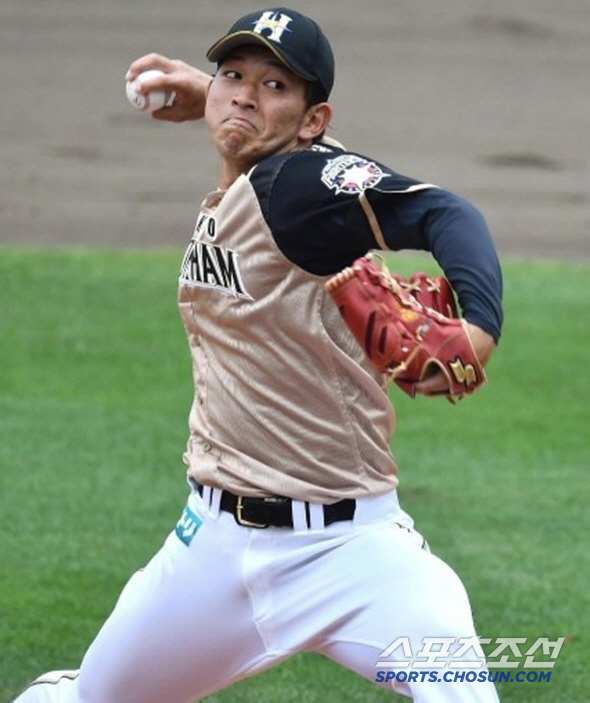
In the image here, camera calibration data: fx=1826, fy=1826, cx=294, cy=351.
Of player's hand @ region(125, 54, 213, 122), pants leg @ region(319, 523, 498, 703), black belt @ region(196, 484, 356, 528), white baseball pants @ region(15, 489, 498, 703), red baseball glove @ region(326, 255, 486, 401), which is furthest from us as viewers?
player's hand @ region(125, 54, 213, 122)

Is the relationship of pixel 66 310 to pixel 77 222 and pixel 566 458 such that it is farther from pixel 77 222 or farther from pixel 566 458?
pixel 566 458

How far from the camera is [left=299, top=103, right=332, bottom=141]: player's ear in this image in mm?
4426

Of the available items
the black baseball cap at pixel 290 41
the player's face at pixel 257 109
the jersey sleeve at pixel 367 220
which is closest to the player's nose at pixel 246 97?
the player's face at pixel 257 109

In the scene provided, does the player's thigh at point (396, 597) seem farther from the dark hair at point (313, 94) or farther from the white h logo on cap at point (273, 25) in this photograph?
the white h logo on cap at point (273, 25)

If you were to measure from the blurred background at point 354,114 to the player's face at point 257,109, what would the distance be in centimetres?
895

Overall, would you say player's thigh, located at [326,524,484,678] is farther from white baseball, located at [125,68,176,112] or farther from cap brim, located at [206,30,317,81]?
white baseball, located at [125,68,176,112]

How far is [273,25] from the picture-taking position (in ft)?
14.2

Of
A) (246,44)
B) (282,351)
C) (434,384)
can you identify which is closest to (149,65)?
(246,44)

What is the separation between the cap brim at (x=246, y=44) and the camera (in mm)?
4289

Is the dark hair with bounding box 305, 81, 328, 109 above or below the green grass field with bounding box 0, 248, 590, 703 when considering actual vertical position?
above

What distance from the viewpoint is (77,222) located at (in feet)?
45.5

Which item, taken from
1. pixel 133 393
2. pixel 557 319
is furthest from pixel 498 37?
pixel 133 393

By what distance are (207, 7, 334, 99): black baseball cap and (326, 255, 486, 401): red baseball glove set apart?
2.21 ft

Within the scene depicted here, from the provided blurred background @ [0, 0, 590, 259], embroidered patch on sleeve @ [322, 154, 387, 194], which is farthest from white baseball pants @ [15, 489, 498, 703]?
blurred background @ [0, 0, 590, 259]
